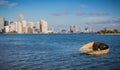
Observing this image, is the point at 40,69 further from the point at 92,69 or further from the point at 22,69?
the point at 92,69

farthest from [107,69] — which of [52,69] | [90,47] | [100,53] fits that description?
[90,47]

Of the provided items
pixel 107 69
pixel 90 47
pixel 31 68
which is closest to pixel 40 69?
pixel 31 68

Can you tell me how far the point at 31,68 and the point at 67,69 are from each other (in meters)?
5.00

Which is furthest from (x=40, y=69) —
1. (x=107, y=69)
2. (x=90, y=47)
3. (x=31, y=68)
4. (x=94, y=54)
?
(x=90, y=47)

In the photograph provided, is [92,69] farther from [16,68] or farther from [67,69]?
[16,68]

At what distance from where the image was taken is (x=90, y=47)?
189ft

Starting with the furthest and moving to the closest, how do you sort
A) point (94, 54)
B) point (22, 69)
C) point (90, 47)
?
Answer: 1. point (90, 47)
2. point (94, 54)
3. point (22, 69)

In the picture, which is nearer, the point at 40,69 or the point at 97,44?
the point at 40,69

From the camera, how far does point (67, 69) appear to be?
3225 centimetres

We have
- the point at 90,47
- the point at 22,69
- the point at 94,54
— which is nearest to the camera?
the point at 22,69

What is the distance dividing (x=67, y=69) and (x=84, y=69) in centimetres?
239

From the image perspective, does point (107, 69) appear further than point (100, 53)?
No

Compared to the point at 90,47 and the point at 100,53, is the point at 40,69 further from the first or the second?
the point at 90,47

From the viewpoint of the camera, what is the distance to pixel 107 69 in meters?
32.7
